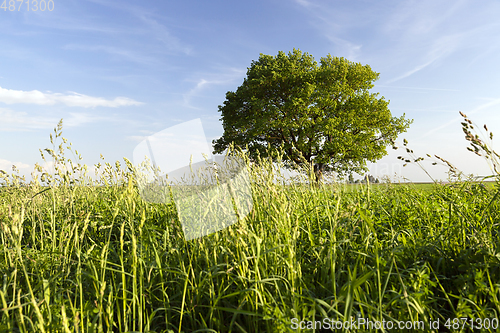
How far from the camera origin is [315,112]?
800 inches

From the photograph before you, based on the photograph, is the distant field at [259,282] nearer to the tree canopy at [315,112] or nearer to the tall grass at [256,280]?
the tall grass at [256,280]

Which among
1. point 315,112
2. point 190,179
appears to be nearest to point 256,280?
point 190,179

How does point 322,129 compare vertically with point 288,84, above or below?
below

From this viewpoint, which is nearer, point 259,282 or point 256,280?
point 256,280

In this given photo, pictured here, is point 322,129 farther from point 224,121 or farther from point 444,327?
point 444,327

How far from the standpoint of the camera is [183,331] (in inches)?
82.0

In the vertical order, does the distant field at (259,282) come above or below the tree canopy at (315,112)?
below

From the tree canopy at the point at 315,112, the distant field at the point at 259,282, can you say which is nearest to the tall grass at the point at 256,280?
the distant field at the point at 259,282

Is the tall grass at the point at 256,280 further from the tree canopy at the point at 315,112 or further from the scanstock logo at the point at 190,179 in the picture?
the tree canopy at the point at 315,112

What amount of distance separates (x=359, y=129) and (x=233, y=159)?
2066 centimetres

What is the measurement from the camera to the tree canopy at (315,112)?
66.3 ft

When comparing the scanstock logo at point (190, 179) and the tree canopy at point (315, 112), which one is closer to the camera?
the scanstock logo at point (190, 179)

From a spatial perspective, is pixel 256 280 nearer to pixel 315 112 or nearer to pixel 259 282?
pixel 259 282

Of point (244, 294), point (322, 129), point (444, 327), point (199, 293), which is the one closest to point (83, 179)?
point (199, 293)
